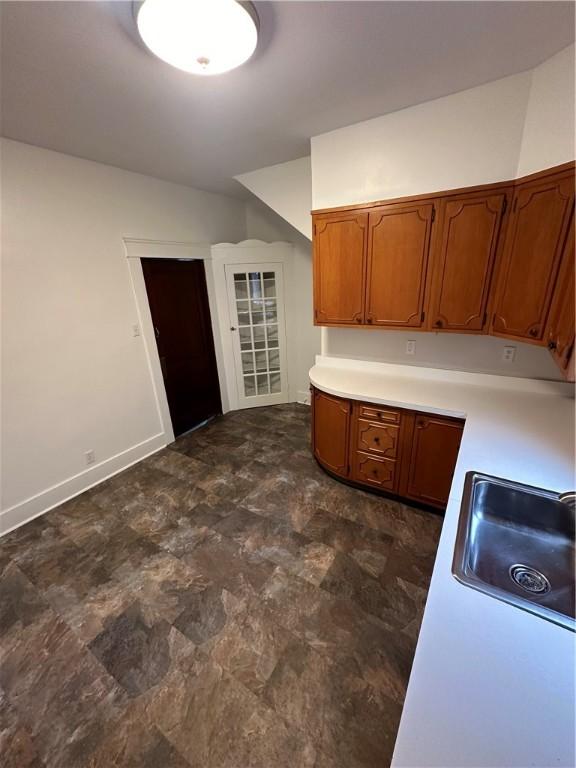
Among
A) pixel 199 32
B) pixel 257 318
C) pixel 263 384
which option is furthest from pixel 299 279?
pixel 199 32

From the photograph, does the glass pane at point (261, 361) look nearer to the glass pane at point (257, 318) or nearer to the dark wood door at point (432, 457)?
the glass pane at point (257, 318)

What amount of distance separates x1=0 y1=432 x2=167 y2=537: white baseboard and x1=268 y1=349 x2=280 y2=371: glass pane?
159cm

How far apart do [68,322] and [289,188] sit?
2.17 meters

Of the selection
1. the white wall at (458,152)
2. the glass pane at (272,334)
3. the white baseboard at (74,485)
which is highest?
the white wall at (458,152)

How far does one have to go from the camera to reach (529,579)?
1023 millimetres

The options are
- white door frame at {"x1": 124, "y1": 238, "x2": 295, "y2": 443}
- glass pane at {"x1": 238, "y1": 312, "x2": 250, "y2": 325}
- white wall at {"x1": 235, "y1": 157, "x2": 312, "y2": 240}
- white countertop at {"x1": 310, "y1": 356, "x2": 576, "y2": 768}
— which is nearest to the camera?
white countertop at {"x1": 310, "y1": 356, "x2": 576, "y2": 768}

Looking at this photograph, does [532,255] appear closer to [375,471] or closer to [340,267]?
[340,267]

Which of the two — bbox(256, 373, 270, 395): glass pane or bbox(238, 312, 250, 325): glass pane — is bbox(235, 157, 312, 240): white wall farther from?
A: bbox(256, 373, 270, 395): glass pane

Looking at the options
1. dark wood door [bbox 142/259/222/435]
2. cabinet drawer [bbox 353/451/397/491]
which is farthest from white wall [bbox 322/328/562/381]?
dark wood door [bbox 142/259/222/435]

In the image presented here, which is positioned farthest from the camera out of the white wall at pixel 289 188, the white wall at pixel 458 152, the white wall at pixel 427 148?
the white wall at pixel 289 188

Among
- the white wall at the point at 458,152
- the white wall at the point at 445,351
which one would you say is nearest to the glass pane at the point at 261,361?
the white wall at the point at 445,351

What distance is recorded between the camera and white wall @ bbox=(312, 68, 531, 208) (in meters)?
1.73

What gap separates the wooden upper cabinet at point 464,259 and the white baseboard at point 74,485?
9.33ft

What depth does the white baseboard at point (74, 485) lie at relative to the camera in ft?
7.49
